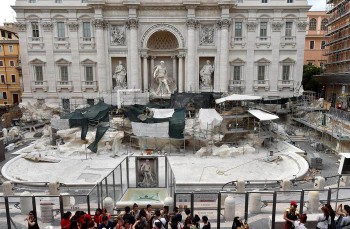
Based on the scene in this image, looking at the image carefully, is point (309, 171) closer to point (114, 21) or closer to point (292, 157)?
point (292, 157)

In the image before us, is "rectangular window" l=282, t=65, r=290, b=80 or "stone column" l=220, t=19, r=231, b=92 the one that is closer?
"stone column" l=220, t=19, r=231, b=92

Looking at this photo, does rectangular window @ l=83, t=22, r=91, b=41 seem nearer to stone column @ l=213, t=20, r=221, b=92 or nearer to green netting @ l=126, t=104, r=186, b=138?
stone column @ l=213, t=20, r=221, b=92

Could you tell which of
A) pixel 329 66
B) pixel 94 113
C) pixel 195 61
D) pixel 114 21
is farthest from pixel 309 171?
pixel 329 66

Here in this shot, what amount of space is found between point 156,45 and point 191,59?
18.2 feet

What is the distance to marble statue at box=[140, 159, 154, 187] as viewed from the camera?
1423cm

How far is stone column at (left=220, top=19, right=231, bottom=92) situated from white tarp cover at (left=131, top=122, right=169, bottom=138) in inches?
650

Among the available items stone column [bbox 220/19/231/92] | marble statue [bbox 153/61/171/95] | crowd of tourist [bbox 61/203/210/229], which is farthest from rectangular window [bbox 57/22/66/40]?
crowd of tourist [bbox 61/203/210/229]

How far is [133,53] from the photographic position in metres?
35.8

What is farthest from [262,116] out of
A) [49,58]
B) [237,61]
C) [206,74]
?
[49,58]

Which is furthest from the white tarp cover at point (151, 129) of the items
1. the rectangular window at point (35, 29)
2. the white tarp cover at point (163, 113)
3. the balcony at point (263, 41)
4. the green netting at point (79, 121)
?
the rectangular window at point (35, 29)

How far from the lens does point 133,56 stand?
35.8 metres

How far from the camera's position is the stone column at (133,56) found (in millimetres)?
35062

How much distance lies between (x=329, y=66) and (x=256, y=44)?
18637 millimetres

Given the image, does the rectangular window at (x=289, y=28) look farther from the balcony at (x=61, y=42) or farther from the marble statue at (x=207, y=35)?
the balcony at (x=61, y=42)
